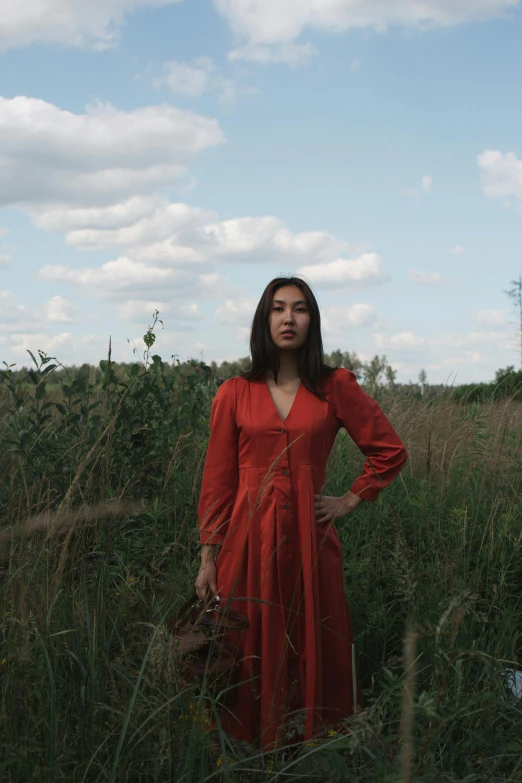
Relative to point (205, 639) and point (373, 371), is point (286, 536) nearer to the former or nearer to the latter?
point (205, 639)

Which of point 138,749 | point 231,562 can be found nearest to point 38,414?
point 231,562

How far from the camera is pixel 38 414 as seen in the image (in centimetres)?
397

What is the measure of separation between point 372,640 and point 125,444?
75.1 inches

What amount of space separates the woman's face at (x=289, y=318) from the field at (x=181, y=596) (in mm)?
665

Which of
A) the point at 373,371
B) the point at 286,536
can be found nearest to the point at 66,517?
the point at 286,536

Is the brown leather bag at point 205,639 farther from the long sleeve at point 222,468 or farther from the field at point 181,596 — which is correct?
the long sleeve at point 222,468

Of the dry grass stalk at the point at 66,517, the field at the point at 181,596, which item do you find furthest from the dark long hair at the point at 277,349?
the dry grass stalk at the point at 66,517

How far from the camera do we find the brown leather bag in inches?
83.7

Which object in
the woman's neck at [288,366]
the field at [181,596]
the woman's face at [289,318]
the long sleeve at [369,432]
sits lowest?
A: the field at [181,596]

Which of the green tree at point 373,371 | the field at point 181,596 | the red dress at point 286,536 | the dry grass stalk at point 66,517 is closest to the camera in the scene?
the field at point 181,596

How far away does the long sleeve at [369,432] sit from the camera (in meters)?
2.96

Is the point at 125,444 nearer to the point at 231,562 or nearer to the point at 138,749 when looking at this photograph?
the point at 231,562

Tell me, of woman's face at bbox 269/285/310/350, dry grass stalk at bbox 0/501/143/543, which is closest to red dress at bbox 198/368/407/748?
woman's face at bbox 269/285/310/350

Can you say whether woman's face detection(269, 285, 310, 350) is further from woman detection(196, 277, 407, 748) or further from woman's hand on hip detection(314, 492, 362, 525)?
woman's hand on hip detection(314, 492, 362, 525)
